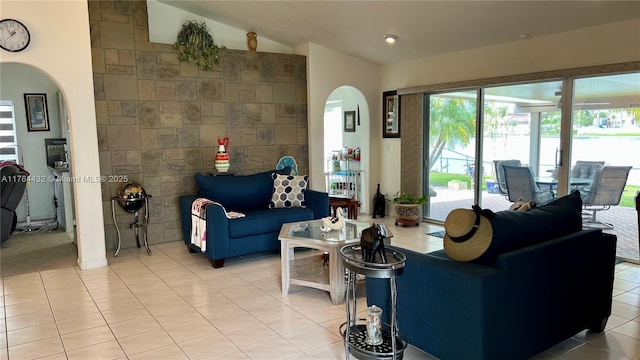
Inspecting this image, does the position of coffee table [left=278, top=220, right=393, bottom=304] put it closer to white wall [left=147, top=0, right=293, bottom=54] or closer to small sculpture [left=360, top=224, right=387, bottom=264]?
small sculpture [left=360, top=224, right=387, bottom=264]

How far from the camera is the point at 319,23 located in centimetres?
553

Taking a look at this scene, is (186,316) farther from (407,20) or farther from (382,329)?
(407,20)

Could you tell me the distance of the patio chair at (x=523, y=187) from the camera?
5215 mm

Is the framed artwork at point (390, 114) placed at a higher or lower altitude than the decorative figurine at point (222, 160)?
higher

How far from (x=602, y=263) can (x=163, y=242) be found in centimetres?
467

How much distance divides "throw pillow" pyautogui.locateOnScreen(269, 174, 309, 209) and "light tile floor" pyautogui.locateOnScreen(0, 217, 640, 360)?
81 cm

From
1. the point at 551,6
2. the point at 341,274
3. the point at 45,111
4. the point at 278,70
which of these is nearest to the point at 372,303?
the point at 341,274

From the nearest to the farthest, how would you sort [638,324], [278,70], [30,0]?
[638,324] → [30,0] → [278,70]

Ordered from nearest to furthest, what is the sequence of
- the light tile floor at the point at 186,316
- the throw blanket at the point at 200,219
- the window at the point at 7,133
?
the light tile floor at the point at 186,316, the throw blanket at the point at 200,219, the window at the point at 7,133

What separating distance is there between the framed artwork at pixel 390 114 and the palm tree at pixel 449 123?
536 millimetres

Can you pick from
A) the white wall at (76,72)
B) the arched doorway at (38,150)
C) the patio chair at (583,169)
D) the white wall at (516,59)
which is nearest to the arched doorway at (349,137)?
the white wall at (516,59)

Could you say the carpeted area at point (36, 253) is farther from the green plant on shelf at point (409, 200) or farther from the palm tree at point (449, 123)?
the palm tree at point (449, 123)

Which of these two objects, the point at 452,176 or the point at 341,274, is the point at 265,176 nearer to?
the point at 341,274

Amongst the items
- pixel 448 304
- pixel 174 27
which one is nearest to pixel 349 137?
pixel 174 27
